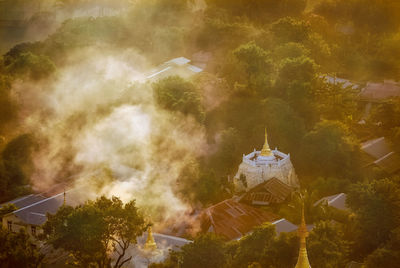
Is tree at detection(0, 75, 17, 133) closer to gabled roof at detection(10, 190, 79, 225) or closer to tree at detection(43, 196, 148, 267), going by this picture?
gabled roof at detection(10, 190, 79, 225)

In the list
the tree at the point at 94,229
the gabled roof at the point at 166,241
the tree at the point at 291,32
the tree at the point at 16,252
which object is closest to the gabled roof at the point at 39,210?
the tree at the point at 94,229

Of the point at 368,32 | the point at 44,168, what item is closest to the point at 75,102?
the point at 44,168

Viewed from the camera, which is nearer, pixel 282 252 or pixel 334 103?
pixel 282 252

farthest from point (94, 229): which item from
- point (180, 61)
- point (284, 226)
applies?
point (180, 61)

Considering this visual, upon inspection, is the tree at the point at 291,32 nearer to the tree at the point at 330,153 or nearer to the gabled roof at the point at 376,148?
the gabled roof at the point at 376,148

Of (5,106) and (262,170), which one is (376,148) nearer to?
(262,170)

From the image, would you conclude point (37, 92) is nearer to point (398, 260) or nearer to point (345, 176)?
point (345, 176)

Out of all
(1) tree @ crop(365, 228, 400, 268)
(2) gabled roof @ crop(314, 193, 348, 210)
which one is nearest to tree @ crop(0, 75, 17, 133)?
(2) gabled roof @ crop(314, 193, 348, 210)

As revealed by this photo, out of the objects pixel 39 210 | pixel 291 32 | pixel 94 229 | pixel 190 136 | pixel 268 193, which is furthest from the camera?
pixel 291 32
